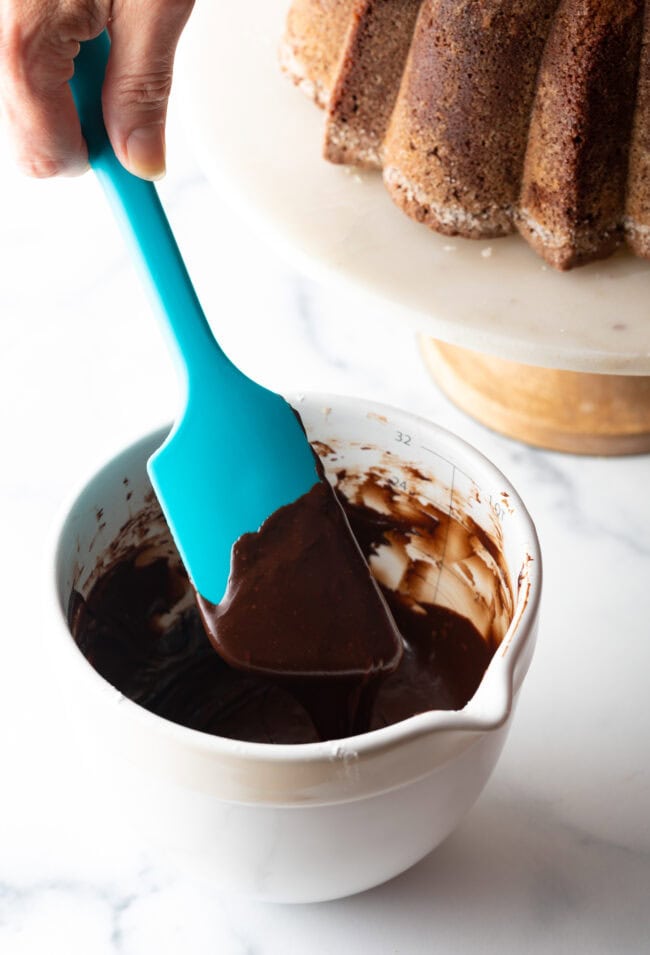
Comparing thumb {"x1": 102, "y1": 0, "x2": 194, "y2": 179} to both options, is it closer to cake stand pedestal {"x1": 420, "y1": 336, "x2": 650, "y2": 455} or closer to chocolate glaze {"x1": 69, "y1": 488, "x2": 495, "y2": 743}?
chocolate glaze {"x1": 69, "y1": 488, "x2": 495, "y2": 743}

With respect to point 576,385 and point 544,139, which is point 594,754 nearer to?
point 576,385

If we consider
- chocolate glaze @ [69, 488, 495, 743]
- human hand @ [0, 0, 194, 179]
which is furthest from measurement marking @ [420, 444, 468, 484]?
human hand @ [0, 0, 194, 179]

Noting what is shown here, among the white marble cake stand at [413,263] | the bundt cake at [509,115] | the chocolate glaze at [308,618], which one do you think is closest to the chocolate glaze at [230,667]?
the chocolate glaze at [308,618]

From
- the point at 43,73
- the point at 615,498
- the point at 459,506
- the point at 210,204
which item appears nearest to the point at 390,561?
the point at 459,506

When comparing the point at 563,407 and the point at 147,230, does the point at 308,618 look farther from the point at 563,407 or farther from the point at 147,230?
the point at 563,407

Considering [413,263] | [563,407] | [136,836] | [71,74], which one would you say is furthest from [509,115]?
[136,836]

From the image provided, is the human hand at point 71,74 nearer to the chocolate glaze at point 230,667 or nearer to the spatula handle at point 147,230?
the spatula handle at point 147,230
